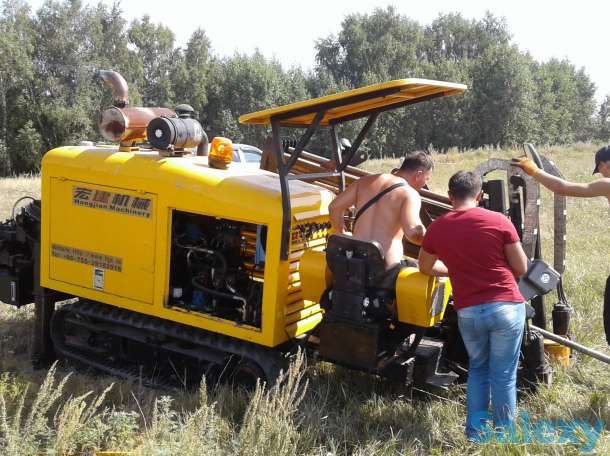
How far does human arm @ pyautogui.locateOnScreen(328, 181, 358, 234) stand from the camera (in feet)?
14.3

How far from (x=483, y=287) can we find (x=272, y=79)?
146 feet

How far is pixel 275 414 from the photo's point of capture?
3465 mm

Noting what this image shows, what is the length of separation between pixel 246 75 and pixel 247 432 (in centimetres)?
4402

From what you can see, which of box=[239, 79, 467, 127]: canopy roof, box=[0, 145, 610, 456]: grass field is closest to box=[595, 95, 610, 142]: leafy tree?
box=[0, 145, 610, 456]: grass field

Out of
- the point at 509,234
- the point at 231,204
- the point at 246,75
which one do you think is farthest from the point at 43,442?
the point at 246,75

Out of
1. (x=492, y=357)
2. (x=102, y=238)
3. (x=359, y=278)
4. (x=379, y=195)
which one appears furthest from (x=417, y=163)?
(x=102, y=238)

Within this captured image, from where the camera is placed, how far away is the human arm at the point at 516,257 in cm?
362

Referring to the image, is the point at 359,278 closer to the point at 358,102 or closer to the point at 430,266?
the point at 430,266

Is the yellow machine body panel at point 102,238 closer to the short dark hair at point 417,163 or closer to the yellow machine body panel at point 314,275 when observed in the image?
the yellow machine body panel at point 314,275

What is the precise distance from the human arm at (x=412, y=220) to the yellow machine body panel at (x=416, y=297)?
21 centimetres

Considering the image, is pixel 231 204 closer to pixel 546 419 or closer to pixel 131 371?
pixel 131 371

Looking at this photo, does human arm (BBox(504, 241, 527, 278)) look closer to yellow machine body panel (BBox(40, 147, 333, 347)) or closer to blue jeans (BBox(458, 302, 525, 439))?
blue jeans (BBox(458, 302, 525, 439))

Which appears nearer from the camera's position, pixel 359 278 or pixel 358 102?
pixel 359 278

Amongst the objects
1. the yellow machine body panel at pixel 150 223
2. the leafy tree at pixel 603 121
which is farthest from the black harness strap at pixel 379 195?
the leafy tree at pixel 603 121
